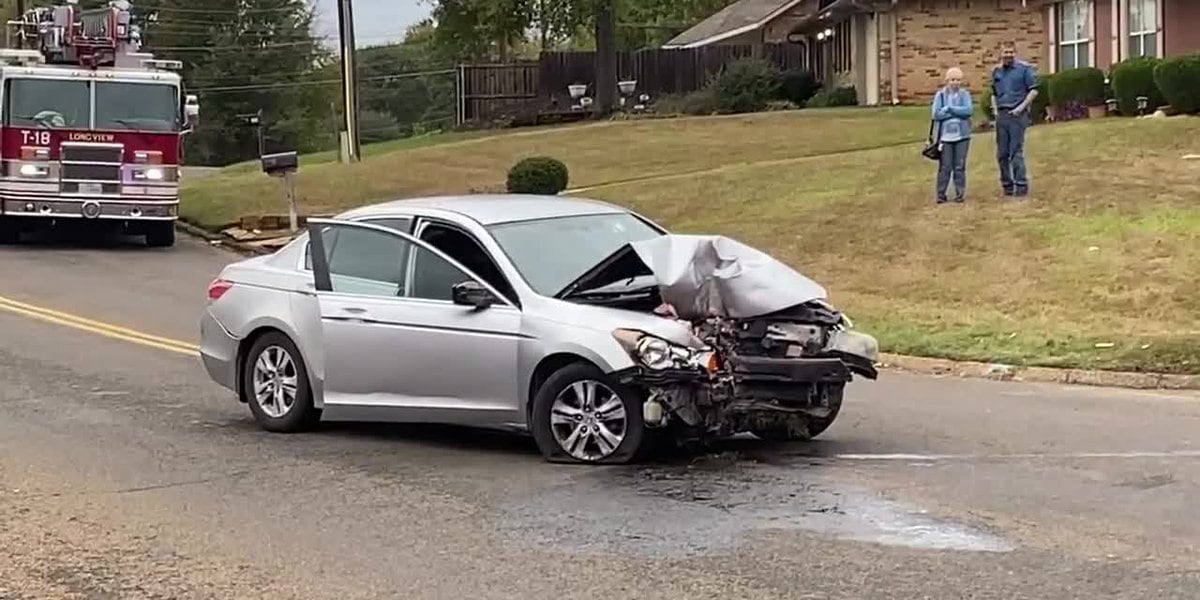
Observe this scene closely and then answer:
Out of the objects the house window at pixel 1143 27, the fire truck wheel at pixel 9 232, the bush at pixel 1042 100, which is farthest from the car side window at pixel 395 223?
the house window at pixel 1143 27

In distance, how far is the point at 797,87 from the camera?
154ft

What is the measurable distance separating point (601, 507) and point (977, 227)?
460 inches

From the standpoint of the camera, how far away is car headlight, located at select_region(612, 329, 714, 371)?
341 inches

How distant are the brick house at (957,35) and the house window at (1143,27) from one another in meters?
0.02

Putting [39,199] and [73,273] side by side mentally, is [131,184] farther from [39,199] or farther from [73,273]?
[73,273]

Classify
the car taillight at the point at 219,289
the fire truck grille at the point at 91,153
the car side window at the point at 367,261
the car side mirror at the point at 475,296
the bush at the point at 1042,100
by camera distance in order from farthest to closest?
the bush at the point at 1042,100
the fire truck grille at the point at 91,153
the car taillight at the point at 219,289
the car side window at the point at 367,261
the car side mirror at the point at 475,296

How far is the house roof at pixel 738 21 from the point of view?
54531 millimetres

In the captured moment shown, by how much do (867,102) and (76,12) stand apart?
23.3 m

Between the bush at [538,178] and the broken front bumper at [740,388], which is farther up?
the bush at [538,178]

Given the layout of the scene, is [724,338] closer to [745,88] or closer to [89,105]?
[89,105]

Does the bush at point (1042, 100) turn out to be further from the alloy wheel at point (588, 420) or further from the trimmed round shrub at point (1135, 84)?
the alloy wheel at point (588, 420)

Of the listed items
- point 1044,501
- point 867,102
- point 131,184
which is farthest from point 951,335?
point 867,102

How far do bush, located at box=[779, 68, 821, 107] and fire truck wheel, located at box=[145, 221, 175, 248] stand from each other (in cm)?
2428

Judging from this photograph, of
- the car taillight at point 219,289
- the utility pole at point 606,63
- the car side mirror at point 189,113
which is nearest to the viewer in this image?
the car taillight at point 219,289
